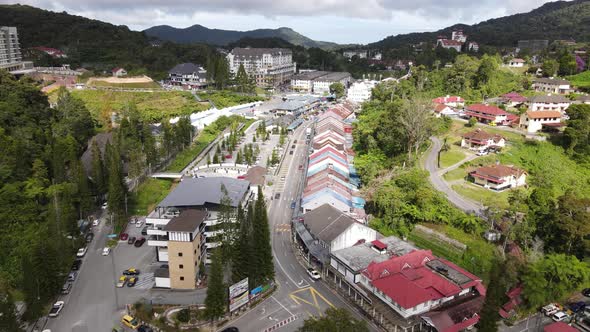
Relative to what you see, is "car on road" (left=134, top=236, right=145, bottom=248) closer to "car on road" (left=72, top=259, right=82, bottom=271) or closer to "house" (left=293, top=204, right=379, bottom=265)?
"car on road" (left=72, top=259, right=82, bottom=271)

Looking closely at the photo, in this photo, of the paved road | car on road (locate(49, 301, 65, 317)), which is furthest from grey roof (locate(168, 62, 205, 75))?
car on road (locate(49, 301, 65, 317))

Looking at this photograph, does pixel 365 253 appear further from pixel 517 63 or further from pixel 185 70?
pixel 185 70

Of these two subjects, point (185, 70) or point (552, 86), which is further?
point (185, 70)

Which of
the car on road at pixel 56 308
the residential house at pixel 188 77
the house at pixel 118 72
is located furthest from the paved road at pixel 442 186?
the house at pixel 118 72

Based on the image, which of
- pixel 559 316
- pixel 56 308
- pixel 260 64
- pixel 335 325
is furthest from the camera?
pixel 260 64

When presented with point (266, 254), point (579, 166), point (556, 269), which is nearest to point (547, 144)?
point (579, 166)

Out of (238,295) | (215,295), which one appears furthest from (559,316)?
(215,295)

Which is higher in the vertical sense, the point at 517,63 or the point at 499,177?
the point at 517,63
